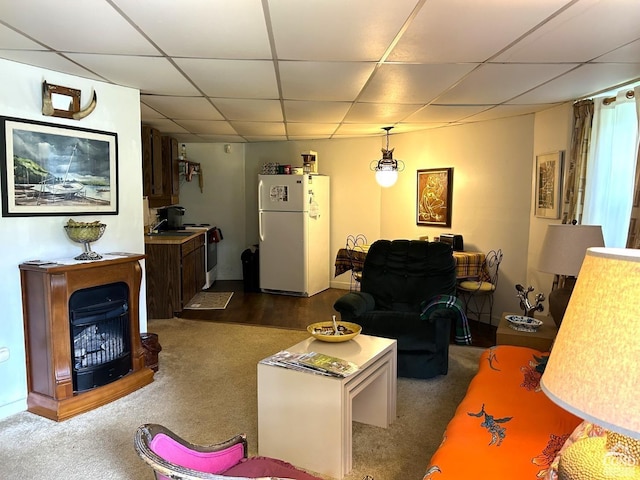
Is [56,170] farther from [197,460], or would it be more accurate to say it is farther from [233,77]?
[197,460]

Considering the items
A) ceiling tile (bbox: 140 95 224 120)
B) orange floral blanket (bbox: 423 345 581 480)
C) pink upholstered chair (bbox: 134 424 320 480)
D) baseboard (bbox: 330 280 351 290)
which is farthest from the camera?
baseboard (bbox: 330 280 351 290)

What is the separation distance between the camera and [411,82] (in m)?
3.32

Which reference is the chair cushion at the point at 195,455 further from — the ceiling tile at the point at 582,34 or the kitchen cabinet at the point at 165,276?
the kitchen cabinet at the point at 165,276

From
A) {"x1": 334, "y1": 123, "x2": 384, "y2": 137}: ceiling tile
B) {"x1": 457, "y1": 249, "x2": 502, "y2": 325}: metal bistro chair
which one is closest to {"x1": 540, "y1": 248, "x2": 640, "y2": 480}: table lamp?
{"x1": 457, "y1": 249, "x2": 502, "y2": 325}: metal bistro chair

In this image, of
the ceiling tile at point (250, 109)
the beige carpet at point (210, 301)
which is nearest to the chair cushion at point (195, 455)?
the ceiling tile at point (250, 109)

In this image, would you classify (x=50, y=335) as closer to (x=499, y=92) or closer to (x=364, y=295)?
(x=364, y=295)

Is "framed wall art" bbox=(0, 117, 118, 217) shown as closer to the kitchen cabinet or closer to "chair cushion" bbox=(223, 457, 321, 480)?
the kitchen cabinet

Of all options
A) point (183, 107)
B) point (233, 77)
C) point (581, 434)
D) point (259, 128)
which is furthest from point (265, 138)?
point (581, 434)

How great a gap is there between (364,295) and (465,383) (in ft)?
3.45

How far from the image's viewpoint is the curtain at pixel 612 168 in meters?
3.45

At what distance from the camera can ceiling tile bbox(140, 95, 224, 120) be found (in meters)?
3.93

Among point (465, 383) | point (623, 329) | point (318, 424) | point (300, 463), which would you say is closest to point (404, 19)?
point (623, 329)

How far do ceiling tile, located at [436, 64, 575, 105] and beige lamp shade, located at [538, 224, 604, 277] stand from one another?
110 centimetres

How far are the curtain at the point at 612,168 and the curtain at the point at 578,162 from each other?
4 centimetres
